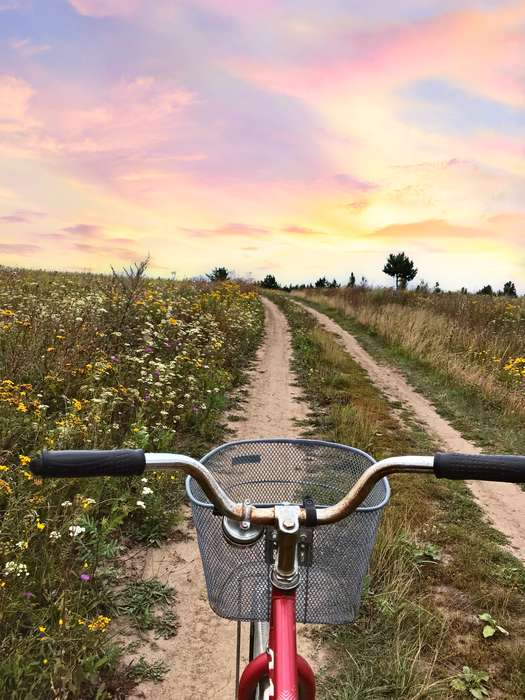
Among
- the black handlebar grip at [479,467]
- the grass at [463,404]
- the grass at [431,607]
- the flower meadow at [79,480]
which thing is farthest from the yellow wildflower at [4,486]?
the grass at [463,404]

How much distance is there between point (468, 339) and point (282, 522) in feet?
41.1

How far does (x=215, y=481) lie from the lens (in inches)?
53.7

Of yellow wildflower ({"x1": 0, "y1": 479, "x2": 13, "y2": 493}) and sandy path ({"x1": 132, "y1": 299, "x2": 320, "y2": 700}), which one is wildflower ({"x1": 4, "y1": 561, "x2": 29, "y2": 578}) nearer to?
yellow wildflower ({"x1": 0, "y1": 479, "x2": 13, "y2": 493})

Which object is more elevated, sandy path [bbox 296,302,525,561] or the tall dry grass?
the tall dry grass

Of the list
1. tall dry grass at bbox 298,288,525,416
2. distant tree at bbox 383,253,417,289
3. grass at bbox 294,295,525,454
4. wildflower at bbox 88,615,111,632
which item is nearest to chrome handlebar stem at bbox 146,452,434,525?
wildflower at bbox 88,615,111,632

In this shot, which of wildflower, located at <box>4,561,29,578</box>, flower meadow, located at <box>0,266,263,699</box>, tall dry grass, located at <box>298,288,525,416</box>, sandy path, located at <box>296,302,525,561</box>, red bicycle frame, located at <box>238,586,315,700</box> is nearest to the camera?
red bicycle frame, located at <box>238,586,315,700</box>

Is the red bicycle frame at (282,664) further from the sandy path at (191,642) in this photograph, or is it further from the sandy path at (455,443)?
the sandy path at (455,443)

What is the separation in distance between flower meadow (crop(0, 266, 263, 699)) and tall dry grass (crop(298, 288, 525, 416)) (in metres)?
A: 4.81

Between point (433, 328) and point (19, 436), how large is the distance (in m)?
12.0

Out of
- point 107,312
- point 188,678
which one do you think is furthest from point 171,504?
point 107,312

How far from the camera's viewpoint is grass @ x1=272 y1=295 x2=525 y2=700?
289 cm

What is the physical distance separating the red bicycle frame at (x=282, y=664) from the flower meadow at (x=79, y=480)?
1.44 m

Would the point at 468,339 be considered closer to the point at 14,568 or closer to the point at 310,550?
the point at 14,568

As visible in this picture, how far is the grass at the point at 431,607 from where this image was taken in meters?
2.89
